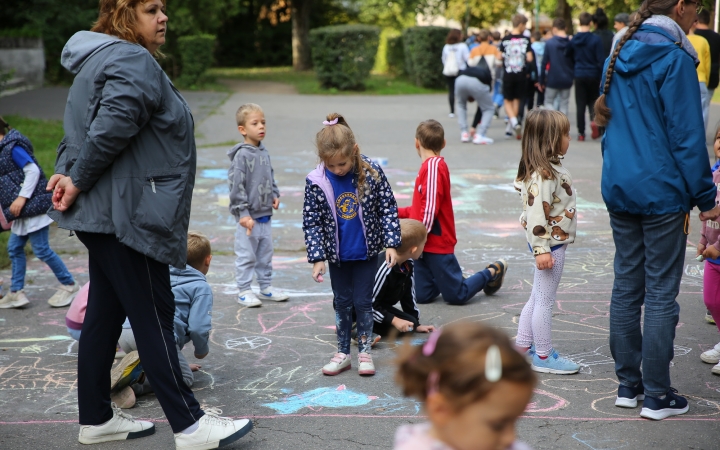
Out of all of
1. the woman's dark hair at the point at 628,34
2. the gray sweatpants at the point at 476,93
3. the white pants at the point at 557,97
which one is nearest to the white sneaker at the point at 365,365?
the woman's dark hair at the point at 628,34

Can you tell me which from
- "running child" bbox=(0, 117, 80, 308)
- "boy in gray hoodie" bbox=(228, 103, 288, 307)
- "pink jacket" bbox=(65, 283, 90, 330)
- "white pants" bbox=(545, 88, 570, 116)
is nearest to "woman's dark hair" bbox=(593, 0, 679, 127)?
"boy in gray hoodie" bbox=(228, 103, 288, 307)

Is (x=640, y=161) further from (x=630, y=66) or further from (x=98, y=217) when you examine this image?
Result: (x=98, y=217)

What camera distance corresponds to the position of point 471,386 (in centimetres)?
166

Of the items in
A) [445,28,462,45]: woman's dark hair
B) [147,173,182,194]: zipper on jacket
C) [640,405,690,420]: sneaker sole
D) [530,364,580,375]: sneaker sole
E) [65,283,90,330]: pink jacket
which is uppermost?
[445,28,462,45]: woman's dark hair

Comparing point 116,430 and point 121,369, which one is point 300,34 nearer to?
point 121,369

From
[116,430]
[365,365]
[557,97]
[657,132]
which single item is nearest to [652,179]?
[657,132]

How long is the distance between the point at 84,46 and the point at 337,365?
2085mm

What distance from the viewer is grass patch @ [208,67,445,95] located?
908 inches

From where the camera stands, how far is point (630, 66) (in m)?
3.50

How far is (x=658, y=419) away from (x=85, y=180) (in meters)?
2.71

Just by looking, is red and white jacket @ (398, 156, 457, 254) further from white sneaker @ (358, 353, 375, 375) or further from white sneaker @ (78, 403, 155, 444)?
white sneaker @ (78, 403, 155, 444)

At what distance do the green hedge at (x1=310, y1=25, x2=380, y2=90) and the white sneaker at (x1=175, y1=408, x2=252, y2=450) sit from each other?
784 inches

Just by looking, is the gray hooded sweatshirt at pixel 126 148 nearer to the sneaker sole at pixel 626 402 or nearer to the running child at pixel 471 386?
the running child at pixel 471 386

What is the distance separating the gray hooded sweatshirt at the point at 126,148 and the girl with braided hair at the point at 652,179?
1909 mm
